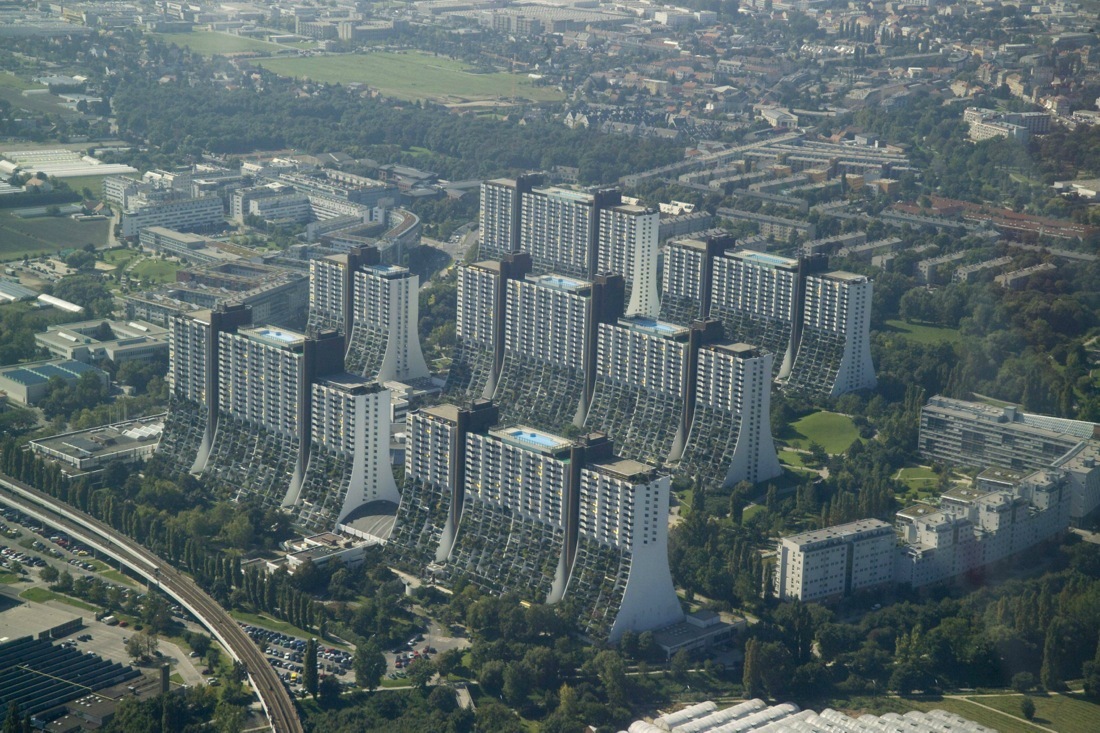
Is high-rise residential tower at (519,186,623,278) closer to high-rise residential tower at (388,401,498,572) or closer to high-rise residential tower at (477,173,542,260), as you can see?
high-rise residential tower at (477,173,542,260)

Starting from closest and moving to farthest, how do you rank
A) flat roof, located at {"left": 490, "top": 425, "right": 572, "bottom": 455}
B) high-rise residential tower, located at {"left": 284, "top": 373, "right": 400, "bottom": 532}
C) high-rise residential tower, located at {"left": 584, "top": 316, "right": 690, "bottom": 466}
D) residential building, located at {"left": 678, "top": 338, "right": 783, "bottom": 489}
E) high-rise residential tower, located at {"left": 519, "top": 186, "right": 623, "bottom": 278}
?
flat roof, located at {"left": 490, "top": 425, "right": 572, "bottom": 455}
high-rise residential tower, located at {"left": 284, "top": 373, "right": 400, "bottom": 532}
residential building, located at {"left": 678, "top": 338, "right": 783, "bottom": 489}
high-rise residential tower, located at {"left": 584, "top": 316, "right": 690, "bottom": 466}
high-rise residential tower, located at {"left": 519, "top": 186, "right": 623, "bottom": 278}

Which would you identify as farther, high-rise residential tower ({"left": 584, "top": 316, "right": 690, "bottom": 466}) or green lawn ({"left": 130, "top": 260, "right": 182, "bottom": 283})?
green lawn ({"left": 130, "top": 260, "right": 182, "bottom": 283})

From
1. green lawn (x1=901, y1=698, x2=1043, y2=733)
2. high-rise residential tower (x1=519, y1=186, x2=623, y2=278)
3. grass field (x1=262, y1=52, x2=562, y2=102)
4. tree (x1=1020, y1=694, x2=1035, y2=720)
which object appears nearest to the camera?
green lawn (x1=901, y1=698, x2=1043, y2=733)

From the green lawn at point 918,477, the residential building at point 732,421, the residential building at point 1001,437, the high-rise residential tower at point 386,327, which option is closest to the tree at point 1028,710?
the residential building at point 1001,437

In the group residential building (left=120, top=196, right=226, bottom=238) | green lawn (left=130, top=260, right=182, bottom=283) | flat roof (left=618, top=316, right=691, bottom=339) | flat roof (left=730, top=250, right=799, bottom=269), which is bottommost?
green lawn (left=130, top=260, right=182, bottom=283)

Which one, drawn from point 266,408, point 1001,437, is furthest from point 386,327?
point 1001,437

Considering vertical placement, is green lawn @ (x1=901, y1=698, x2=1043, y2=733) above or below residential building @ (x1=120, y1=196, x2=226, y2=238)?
below

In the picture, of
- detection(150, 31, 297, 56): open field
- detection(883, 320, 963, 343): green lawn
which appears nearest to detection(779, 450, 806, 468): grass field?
detection(883, 320, 963, 343): green lawn
